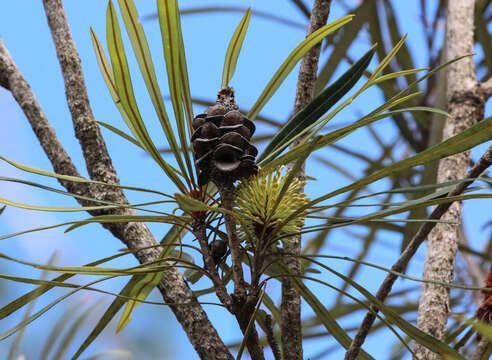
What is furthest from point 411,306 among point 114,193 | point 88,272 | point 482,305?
point 88,272

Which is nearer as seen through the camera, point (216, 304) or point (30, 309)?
point (216, 304)

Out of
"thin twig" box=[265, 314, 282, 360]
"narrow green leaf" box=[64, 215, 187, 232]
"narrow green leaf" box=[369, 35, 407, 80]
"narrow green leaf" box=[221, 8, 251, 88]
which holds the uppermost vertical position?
"narrow green leaf" box=[221, 8, 251, 88]

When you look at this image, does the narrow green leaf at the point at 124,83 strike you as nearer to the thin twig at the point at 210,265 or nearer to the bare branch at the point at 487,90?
the thin twig at the point at 210,265

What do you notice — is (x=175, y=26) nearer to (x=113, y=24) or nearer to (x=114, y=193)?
(x=113, y=24)

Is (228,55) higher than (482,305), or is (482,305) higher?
(228,55)

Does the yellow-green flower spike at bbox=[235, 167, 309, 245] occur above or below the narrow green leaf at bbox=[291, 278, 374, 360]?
above

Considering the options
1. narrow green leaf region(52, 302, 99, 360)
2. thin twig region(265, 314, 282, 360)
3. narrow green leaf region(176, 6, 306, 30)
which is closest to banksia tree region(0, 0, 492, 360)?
thin twig region(265, 314, 282, 360)

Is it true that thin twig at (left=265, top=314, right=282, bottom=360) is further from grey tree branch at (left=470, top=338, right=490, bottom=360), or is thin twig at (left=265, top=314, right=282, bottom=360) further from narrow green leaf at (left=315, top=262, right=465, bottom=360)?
grey tree branch at (left=470, top=338, right=490, bottom=360)

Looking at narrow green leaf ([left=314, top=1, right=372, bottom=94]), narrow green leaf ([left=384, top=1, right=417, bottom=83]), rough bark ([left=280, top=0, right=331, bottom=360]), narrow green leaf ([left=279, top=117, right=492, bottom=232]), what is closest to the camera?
narrow green leaf ([left=279, top=117, right=492, bottom=232])
